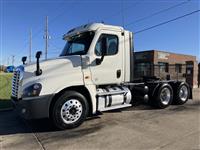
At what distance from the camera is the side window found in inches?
266

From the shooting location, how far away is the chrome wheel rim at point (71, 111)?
235 inches

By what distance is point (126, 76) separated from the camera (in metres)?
7.71

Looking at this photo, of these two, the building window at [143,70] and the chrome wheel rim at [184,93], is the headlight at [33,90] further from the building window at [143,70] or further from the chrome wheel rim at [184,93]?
the chrome wheel rim at [184,93]

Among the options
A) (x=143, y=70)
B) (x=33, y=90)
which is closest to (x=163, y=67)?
(x=143, y=70)

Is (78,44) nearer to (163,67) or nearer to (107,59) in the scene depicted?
(107,59)

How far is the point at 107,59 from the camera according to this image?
703cm

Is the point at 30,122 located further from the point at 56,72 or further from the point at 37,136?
the point at 56,72

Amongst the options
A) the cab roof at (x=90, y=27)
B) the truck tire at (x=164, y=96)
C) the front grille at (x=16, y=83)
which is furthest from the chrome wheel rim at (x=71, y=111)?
the truck tire at (x=164, y=96)

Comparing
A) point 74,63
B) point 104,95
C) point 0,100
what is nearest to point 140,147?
point 104,95

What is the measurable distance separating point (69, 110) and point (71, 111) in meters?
0.08

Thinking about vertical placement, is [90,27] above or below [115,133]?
above

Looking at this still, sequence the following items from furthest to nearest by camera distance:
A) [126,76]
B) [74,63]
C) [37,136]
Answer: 1. [126,76]
2. [74,63]
3. [37,136]

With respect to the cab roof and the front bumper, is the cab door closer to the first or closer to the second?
the cab roof

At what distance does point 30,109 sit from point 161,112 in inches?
178
